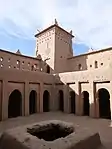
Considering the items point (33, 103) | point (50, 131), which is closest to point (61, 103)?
point (33, 103)

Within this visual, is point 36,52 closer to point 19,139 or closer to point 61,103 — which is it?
point 61,103

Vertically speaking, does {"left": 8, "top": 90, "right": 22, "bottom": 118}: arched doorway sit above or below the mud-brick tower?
below

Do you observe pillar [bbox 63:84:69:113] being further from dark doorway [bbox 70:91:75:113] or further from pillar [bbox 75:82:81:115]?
pillar [bbox 75:82:81:115]

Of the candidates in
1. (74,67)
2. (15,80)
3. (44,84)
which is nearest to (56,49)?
(74,67)

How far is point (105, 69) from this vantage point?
1436 cm

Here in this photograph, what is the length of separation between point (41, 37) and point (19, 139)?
2314 cm

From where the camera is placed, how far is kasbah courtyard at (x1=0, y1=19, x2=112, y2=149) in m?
13.9

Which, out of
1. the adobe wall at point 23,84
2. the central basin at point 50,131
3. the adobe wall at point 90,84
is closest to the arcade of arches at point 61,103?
the adobe wall at point 23,84

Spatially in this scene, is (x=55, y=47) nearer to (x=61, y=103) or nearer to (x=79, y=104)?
(x=61, y=103)

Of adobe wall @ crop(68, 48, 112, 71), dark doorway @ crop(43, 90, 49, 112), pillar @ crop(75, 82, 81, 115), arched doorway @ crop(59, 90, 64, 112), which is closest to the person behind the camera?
pillar @ crop(75, 82, 81, 115)

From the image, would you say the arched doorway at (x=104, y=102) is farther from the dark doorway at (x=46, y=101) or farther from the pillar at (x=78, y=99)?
the dark doorway at (x=46, y=101)

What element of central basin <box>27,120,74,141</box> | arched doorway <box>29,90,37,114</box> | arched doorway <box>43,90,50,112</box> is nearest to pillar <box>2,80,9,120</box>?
arched doorway <box>29,90,37,114</box>

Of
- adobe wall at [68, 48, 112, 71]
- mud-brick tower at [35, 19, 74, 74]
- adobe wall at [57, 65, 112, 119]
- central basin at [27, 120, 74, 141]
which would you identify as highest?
mud-brick tower at [35, 19, 74, 74]

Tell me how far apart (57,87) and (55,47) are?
8266 millimetres
